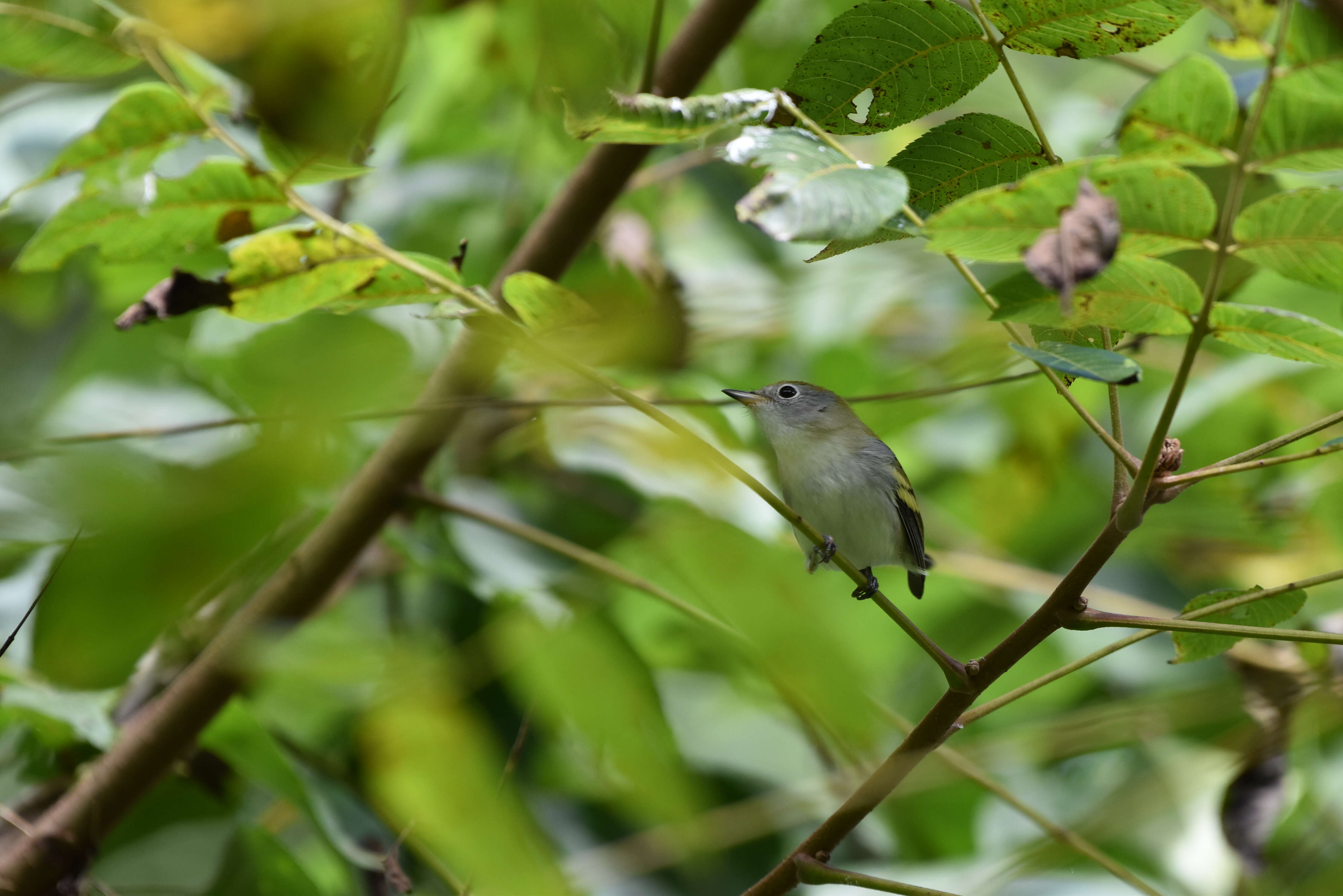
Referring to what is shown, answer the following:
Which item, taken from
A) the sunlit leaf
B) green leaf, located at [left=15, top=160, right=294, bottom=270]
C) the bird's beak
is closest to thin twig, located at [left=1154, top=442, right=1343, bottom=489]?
the sunlit leaf

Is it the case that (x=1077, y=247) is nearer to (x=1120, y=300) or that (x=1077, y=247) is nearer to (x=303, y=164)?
(x=1120, y=300)

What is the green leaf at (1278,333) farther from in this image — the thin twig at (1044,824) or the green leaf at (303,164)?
the green leaf at (303,164)

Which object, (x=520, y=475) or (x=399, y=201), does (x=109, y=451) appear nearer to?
(x=520, y=475)

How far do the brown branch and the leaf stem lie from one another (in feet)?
2.36

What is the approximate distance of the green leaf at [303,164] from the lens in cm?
90

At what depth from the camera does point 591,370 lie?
0.87m

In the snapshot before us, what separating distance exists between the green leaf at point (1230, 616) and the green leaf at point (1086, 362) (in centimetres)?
39

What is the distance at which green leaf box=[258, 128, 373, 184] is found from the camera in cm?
90

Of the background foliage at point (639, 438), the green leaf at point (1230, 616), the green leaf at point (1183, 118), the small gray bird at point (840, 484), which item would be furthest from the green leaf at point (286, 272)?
the small gray bird at point (840, 484)

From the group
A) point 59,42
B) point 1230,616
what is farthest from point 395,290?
point 1230,616

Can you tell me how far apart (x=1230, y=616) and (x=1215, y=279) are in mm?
533

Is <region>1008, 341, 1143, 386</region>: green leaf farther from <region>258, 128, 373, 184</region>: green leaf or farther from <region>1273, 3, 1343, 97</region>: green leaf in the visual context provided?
<region>258, 128, 373, 184</region>: green leaf

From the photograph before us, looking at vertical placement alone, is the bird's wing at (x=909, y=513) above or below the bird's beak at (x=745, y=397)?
below

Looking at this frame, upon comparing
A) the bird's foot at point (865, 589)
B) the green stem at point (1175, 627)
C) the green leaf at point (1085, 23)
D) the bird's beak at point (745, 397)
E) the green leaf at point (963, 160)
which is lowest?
the bird's foot at point (865, 589)
